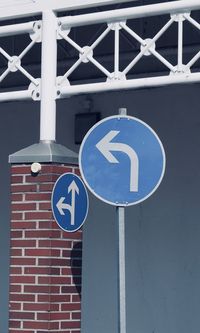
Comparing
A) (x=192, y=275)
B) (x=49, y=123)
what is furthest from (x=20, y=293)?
(x=192, y=275)

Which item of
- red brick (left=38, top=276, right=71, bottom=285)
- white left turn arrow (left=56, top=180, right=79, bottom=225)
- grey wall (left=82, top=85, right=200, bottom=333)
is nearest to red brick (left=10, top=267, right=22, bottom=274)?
red brick (left=38, top=276, right=71, bottom=285)

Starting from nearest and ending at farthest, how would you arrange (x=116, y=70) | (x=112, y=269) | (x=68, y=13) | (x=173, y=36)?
1. (x=116, y=70)
2. (x=68, y=13)
3. (x=173, y=36)
4. (x=112, y=269)

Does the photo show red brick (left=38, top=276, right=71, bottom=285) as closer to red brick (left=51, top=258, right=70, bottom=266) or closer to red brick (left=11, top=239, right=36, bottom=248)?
red brick (left=51, top=258, right=70, bottom=266)

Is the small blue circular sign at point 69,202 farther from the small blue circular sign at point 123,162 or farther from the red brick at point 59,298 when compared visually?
the small blue circular sign at point 123,162

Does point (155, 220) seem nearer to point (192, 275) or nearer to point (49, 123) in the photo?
point (192, 275)

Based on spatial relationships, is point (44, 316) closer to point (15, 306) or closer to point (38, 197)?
point (15, 306)

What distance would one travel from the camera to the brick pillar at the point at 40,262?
9.87 metres

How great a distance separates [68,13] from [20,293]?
316 centimetres

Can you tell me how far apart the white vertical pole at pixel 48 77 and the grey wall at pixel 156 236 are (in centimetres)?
298

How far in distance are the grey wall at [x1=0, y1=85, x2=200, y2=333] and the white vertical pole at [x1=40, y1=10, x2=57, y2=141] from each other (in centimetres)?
298

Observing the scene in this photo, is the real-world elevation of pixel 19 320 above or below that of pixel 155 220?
below

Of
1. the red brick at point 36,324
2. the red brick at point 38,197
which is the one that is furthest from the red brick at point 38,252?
the red brick at point 36,324

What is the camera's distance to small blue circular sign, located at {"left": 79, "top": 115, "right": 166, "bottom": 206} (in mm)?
8203

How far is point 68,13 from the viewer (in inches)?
456
